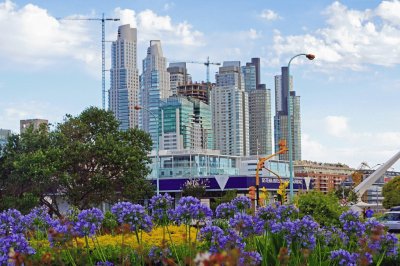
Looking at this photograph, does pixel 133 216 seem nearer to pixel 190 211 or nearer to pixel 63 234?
pixel 190 211

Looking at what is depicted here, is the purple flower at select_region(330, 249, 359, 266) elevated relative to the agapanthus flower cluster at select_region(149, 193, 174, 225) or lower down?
lower down

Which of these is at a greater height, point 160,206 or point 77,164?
point 77,164

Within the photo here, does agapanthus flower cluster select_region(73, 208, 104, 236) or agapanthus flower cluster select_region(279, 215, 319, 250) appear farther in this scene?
agapanthus flower cluster select_region(73, 208, 104, 236)

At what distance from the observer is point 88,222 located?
9719 millimetres

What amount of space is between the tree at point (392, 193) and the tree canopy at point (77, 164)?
3742 cm

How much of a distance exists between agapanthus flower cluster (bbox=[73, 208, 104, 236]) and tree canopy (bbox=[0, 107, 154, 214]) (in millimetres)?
31934

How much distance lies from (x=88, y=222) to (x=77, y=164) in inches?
1389

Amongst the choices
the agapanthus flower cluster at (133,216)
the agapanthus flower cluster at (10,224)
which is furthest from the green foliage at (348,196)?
the agapanthus flower cluster at (133,216)

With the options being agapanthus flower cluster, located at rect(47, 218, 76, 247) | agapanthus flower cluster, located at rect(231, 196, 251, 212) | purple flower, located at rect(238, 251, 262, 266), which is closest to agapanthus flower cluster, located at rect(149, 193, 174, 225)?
agapanthus flower cluster, located at rect(231, 196, 251, 212)

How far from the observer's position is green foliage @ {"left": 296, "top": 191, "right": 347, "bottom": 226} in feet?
62.1

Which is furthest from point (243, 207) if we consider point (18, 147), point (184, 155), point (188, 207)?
point (184, 155)

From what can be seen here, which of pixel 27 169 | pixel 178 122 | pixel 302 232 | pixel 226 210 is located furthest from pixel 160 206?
pixel 178 122

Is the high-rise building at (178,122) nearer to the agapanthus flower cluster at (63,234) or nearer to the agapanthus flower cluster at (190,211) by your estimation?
the agapanthus flower cluster at (190,211)

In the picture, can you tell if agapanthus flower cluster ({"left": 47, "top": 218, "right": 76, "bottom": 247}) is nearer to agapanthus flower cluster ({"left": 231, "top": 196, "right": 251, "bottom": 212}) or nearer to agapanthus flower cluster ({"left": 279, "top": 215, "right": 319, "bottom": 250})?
agapanthus flower cluster ({"left": 279, "top": 215, "right": 319, "bottom": 250})
